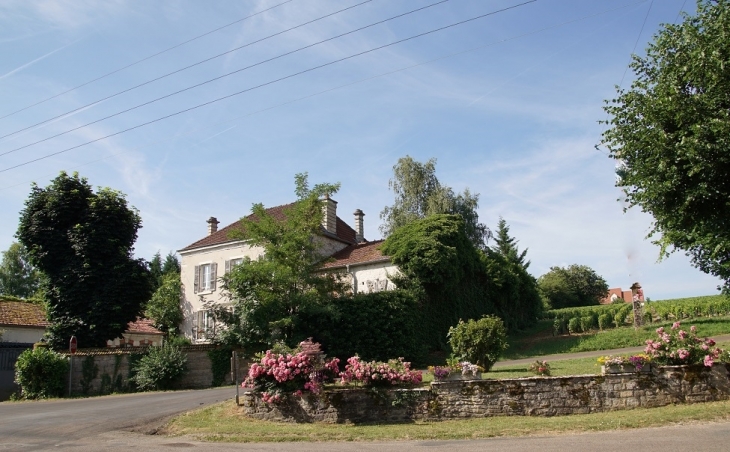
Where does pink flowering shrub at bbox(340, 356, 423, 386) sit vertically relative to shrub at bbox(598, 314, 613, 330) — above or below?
below

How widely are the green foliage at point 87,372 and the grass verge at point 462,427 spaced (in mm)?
12443

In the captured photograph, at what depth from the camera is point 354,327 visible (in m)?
25.4

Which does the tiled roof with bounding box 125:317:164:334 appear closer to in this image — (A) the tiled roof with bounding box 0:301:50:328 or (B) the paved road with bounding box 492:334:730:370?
(A) the tiled roof with bounding box 0:301:50:328

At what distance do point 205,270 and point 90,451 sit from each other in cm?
2947

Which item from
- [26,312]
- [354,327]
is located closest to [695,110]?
[354,327]

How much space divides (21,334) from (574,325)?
31450 mm

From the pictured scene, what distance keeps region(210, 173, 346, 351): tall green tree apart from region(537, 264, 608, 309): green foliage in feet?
134

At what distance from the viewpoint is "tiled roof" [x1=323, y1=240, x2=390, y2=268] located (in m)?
31.8

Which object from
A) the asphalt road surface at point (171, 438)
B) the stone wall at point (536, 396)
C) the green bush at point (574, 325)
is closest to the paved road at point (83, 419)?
the asphalt road surface at point (171, 438)

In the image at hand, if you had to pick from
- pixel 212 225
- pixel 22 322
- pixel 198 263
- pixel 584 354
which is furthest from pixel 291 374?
pixel 212 225

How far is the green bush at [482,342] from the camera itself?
17.2m

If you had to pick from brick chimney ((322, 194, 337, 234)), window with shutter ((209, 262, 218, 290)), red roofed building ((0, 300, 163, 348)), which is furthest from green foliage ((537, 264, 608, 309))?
red roofed building ((0, 300, 163, 348))

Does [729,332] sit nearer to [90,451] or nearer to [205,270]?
[90,451]

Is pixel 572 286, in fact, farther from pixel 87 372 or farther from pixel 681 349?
pixel 681 349
